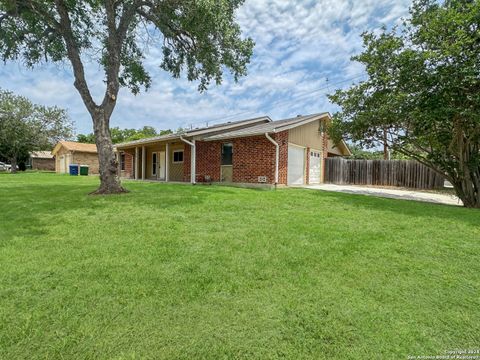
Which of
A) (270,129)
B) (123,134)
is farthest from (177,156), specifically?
(123,134)

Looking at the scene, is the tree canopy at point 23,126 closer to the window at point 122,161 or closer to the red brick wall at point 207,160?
the window at point 122,161

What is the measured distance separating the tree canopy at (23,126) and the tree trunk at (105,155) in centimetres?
2843

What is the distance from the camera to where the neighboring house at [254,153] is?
489 inches

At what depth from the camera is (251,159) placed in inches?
510

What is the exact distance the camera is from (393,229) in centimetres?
496

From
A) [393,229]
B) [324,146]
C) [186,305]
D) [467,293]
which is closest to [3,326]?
[186,305]

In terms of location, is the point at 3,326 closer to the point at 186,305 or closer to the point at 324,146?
the point at 186,305

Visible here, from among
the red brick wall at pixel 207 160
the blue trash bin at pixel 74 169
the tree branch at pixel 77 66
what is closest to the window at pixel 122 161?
the blue trash bin at pixel 74 169

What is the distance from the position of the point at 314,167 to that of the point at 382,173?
4.68 meters

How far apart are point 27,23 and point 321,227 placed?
12.1 metres

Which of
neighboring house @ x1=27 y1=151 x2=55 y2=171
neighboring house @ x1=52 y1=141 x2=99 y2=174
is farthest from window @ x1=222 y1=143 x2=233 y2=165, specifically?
neighboring house @ x1=27 y1=151 x2=55 y2=171

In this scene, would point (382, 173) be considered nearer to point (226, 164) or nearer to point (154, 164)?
point (226, 164)

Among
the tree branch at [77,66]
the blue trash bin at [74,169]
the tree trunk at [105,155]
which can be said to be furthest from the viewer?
the blue trash bin at [74,169]

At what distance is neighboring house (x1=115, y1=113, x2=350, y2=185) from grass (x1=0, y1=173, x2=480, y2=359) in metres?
7.65
